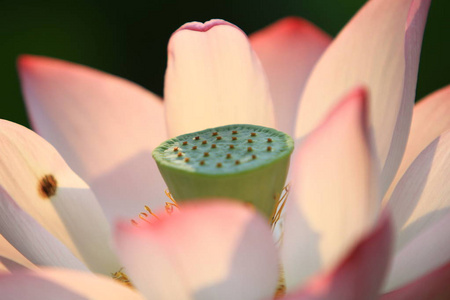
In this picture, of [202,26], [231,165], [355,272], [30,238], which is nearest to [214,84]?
[202,26]

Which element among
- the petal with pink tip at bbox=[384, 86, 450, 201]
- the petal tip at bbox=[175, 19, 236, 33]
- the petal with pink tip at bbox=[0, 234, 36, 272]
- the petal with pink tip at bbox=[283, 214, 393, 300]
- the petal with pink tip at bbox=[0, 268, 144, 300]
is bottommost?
the petal with pink tip at bbox=[0, 234, 36, 272]

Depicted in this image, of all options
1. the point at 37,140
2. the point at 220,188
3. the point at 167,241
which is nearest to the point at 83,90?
the point at 37,140

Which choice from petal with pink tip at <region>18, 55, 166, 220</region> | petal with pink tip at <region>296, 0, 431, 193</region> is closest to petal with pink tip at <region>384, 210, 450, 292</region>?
petal with pink tip at <region>296, 0, 431, 193</region>

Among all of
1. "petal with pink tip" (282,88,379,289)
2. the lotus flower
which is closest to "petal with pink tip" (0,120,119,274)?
the lotus flower

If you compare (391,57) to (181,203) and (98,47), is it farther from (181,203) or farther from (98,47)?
(98,47)

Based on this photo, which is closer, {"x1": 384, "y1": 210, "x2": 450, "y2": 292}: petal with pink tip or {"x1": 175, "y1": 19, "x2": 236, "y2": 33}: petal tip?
{"x1": 384, "y1": 210, "x2": 450, "y2": 292}: petal with pink tip

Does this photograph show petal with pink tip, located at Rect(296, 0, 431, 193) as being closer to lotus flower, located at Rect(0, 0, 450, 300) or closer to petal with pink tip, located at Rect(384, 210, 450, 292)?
lotus flower, located at Rect(0, 0, 450, 300)

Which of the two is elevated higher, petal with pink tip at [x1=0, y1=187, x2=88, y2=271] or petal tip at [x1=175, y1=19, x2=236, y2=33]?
petal tip at [x1=175, y1=19, x2=236, y2=33]

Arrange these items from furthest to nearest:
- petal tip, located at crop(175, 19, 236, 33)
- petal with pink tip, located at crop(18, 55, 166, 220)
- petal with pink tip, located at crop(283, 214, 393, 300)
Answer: petal with pink tip, located at crop(18, 55, 166, 220) < petal tip, located at crop(175, 19, 236, 33) < petal with pink tip, located at crop(283, 214, 393, 300)

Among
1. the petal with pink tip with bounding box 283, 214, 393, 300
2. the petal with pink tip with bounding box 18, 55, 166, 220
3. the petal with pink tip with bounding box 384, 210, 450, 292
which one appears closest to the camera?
the petal with pink tip with bounding box 283, 214, 393, 300
